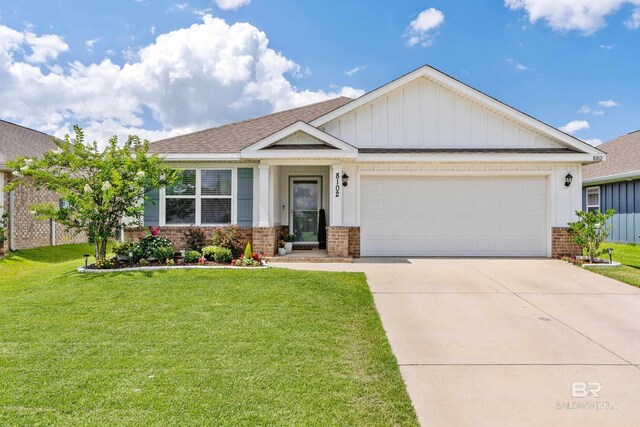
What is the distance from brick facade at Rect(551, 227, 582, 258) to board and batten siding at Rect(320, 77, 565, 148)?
2.76m

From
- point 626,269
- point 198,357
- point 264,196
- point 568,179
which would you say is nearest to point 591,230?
point 626,269

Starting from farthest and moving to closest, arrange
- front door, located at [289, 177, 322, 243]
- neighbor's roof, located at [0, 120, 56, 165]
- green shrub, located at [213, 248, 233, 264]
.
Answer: neighbor's roof, located at [0, 120, 56, 165] → front door, located at [289, 177, 322, 243] → green shrub, located at [213, 248, 233, 264]

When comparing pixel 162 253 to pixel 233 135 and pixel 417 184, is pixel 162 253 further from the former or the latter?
pixel 417 184

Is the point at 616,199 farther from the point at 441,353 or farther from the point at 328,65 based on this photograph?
the point at 441,353

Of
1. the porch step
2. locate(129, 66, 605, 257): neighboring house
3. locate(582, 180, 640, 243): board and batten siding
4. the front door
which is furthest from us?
locate(582, 180, 640, 243): board and batten siding


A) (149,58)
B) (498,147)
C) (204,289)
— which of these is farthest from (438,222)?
(149,58)

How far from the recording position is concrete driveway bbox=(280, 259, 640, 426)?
309 cm

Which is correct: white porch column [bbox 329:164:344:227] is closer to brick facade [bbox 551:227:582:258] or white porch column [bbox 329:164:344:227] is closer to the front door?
the front door

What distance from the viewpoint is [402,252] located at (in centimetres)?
1119

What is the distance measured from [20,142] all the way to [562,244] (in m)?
21.0

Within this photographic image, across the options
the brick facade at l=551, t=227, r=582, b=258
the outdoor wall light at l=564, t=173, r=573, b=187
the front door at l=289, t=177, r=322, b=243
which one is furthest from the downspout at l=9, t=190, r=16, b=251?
the outdoor wall light at l=564, t=173, r=573, b=187

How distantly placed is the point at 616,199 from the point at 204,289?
55.7ft

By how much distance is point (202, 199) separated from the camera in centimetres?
1120

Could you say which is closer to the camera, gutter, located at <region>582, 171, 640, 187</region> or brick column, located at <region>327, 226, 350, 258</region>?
brick column, located at <region>327, 226, 350, 258</region>
